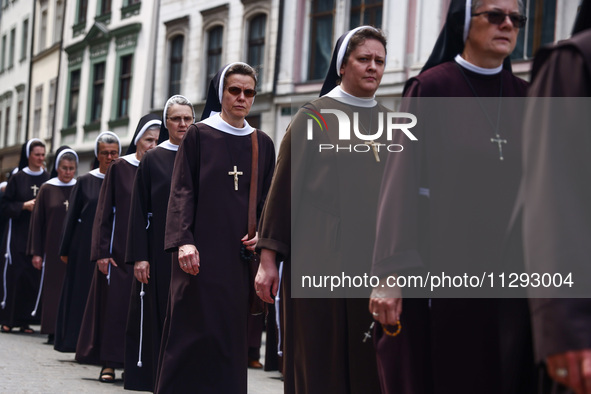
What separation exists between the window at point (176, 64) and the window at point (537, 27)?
495 inches

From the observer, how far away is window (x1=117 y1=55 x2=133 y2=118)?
33037mm

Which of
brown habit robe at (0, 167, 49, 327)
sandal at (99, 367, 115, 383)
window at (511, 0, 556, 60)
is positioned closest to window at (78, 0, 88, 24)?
window at (511, 0, 556, 60)

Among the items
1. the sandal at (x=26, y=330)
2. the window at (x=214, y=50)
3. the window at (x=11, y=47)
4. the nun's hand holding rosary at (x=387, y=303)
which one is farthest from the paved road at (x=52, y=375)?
the window at (x=11, y=47)

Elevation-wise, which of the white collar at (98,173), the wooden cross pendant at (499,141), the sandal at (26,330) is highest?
the white collar at (98,173)

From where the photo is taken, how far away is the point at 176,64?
2997cm

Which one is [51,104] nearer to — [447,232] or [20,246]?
[20,246]

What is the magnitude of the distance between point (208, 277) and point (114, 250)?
313 cm

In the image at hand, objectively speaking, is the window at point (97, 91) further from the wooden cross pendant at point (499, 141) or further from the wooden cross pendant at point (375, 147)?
the wooden cross pendant at point (499, 141)

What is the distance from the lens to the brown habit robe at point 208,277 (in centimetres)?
646

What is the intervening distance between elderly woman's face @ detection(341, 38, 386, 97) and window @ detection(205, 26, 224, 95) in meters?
22.5

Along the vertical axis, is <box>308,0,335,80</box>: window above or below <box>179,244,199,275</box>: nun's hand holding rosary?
above

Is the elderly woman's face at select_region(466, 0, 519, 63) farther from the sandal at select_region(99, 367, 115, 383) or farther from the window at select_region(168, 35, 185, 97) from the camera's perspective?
the window at select_region(168, 35, 185, 97)

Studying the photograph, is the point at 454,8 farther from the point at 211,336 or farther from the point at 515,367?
the point at 211,336

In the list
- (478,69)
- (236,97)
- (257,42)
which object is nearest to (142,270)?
(236,97)
